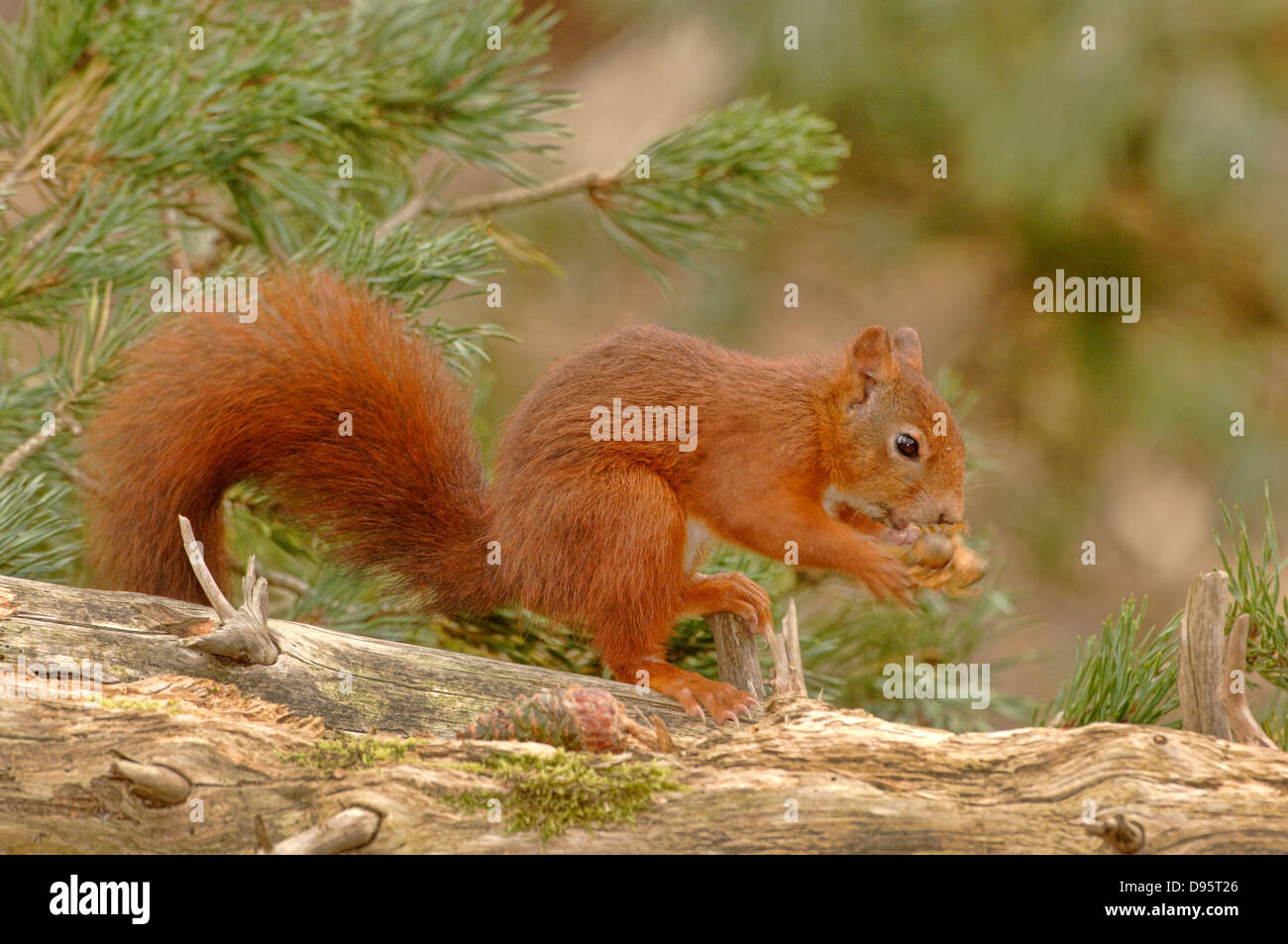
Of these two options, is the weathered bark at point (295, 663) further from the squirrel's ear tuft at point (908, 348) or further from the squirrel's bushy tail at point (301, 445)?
the squirrel's ear tuft at point (908, 348)

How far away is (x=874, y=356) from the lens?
4.27ft

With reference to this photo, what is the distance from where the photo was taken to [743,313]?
2.75m

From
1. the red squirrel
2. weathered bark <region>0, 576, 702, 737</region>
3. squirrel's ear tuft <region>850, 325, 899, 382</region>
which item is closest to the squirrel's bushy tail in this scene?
the red squirrel

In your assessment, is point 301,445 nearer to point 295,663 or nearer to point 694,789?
point 295,663

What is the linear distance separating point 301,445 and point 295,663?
296 mm

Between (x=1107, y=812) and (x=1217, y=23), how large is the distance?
2.13 m

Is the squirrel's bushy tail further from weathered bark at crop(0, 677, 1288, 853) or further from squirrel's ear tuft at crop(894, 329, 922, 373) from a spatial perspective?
squirrel's ear tuft at crop(894, 329, 922, 373)

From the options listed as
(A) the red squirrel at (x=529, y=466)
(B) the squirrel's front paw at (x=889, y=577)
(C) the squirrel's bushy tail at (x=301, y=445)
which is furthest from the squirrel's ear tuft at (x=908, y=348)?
(C) the squirrel's bushy tail at (x=301, y=445)

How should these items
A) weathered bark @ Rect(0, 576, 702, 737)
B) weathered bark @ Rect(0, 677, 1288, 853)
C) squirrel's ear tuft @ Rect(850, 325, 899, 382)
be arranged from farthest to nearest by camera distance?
squirrel's ear tuft @ Rect(850, 325, 899, 382) < weathered bark @ Rect(0, 576, 702, 737) < weathered bark @ Rect(0, 677, 1288, 853)

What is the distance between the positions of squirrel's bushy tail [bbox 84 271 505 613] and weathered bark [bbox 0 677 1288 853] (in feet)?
1.00

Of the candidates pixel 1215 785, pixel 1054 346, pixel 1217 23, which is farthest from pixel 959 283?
pixel 1215 785

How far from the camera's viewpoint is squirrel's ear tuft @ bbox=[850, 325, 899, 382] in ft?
A: 4.24

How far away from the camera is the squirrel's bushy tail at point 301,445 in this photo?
1.14m

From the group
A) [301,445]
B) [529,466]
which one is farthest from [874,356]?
[301,445]
